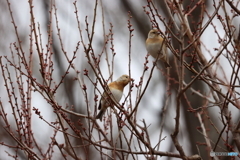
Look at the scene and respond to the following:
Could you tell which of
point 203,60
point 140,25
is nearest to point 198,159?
point 203,60

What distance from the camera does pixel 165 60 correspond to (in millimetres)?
5633

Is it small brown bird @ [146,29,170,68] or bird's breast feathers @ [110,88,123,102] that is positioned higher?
small brown bird @ [146,29,170,68]

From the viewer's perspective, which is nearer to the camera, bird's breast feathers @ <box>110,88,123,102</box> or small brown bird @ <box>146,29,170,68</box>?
small brown bird @ <box>146,29,170,68</box>

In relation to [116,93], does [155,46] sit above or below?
above

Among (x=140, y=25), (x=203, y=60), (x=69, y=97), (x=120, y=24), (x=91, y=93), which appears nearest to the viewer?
(x=203, y=60)

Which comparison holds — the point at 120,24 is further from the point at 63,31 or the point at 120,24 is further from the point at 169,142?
the point at 169,142

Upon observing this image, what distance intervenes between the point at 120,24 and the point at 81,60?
230cm

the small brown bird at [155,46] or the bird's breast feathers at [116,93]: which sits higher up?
the small brown bird at [155,46]

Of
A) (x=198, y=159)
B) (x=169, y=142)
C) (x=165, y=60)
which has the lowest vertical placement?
(x=198, y=159)

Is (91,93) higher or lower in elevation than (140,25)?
lower

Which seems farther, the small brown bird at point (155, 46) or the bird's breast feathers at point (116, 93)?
the bird's breast feathers at point (116, 93)

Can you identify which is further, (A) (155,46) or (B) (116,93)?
(B) (116,93)

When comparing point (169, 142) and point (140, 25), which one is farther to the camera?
point (140, 25)

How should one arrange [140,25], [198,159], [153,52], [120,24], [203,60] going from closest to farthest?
[198,159] < [203,60] < [153,52] < [140,25] < [120,24]
